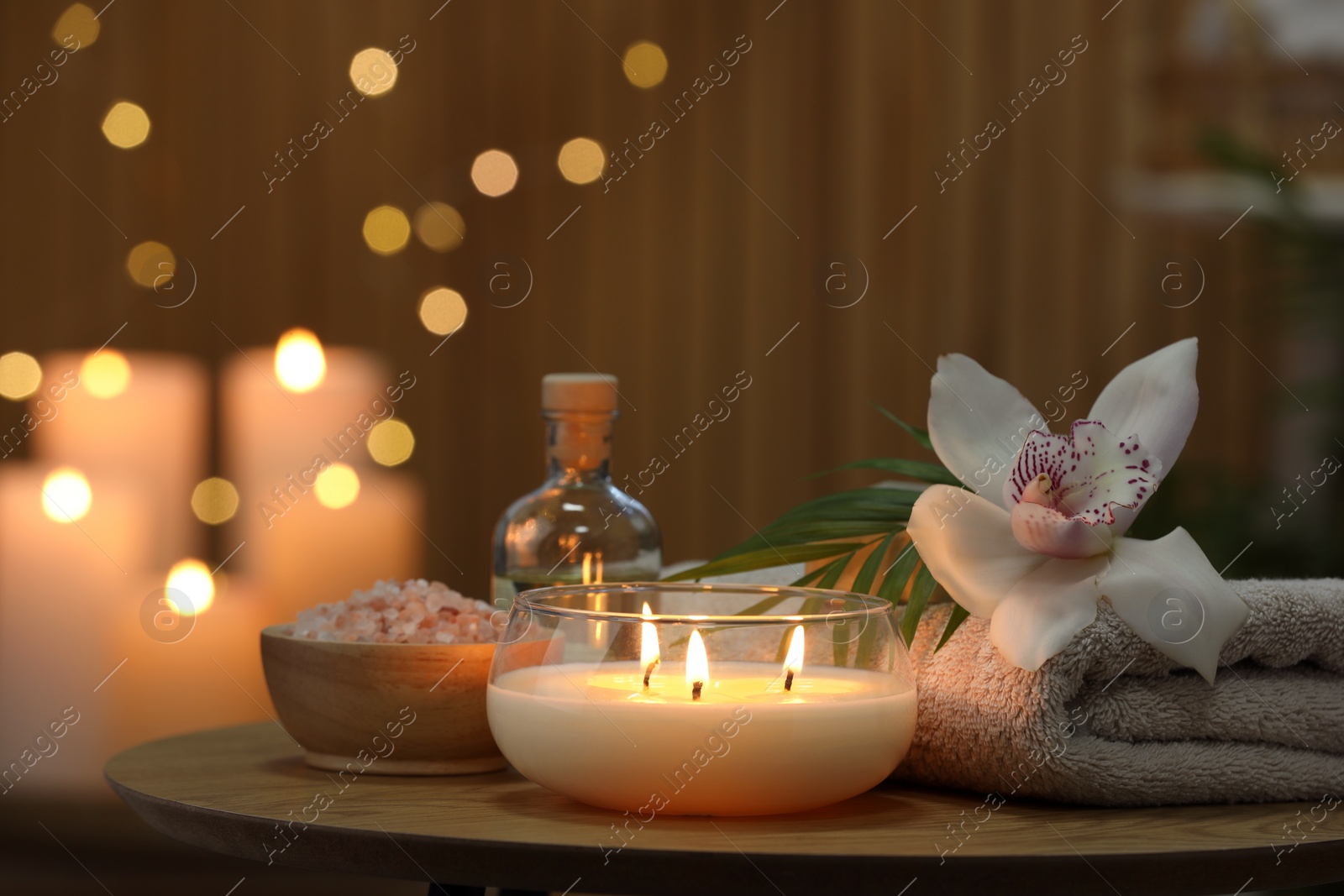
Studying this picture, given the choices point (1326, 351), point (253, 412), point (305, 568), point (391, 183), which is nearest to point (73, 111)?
point (391, 183)

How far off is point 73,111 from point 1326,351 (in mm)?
1560

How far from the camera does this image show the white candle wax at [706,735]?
19.6 inches

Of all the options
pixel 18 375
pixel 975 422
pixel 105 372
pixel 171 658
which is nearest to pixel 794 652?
→ pixel 975 422

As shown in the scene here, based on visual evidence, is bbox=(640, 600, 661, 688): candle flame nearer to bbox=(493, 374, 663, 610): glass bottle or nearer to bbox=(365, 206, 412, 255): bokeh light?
bbox=(493, 374, 663, 610): glass bottle

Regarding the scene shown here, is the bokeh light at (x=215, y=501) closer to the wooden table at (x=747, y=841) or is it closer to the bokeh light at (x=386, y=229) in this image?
the bokeh light at (x=386, y=229)

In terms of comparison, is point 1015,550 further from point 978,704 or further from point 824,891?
point 824,891

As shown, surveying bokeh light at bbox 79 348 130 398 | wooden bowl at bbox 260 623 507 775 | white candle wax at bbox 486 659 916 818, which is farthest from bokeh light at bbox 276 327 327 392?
white candle wax at bbox 486 659 916 818

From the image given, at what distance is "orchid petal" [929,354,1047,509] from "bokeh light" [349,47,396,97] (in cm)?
117

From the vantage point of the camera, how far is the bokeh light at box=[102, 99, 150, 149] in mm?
1550

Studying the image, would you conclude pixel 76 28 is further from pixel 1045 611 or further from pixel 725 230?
pixel 1045 611

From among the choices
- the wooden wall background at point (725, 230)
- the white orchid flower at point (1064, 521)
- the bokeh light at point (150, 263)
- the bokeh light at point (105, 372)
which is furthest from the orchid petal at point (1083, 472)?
the bokeh light at point (150, 263)

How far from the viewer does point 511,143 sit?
1617mm

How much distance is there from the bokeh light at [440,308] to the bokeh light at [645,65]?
0.35 m

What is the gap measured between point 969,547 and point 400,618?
278mm
